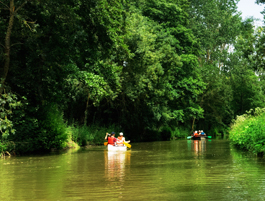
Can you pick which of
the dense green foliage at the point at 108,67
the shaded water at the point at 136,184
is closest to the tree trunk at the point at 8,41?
the dense green foliage at the point at 108,67

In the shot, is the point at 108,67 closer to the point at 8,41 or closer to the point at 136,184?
the point at 8,41

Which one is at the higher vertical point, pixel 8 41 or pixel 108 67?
pixel 8 41

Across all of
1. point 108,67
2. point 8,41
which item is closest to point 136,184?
point 8,41

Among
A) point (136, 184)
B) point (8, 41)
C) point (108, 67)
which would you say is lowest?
point (136, 184)

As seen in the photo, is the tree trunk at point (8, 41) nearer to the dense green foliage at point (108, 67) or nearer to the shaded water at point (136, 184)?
the dense green foliage at point (108, 67)

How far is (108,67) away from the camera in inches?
1037

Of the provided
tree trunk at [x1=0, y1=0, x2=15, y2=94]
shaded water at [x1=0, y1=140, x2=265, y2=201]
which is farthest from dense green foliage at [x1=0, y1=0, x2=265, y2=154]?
shaded water at [x1=0, y1=140, x2=265, y2=201]

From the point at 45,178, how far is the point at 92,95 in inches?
448

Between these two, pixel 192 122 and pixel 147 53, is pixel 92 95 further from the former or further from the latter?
pixel 192 122

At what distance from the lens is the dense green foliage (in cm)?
2177

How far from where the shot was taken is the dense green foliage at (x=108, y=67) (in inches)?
857

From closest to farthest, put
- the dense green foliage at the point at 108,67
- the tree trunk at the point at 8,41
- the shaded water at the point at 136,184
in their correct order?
the shaded water at the point at 136,184 < the tree trunk at the point at 8,41 < the dense green foliage at the point at 108,67

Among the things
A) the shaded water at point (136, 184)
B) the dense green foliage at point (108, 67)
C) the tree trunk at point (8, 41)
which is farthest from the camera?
the dense green foliage at point (108, 67)

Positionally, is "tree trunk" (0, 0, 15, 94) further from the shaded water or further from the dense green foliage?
the shaded water
